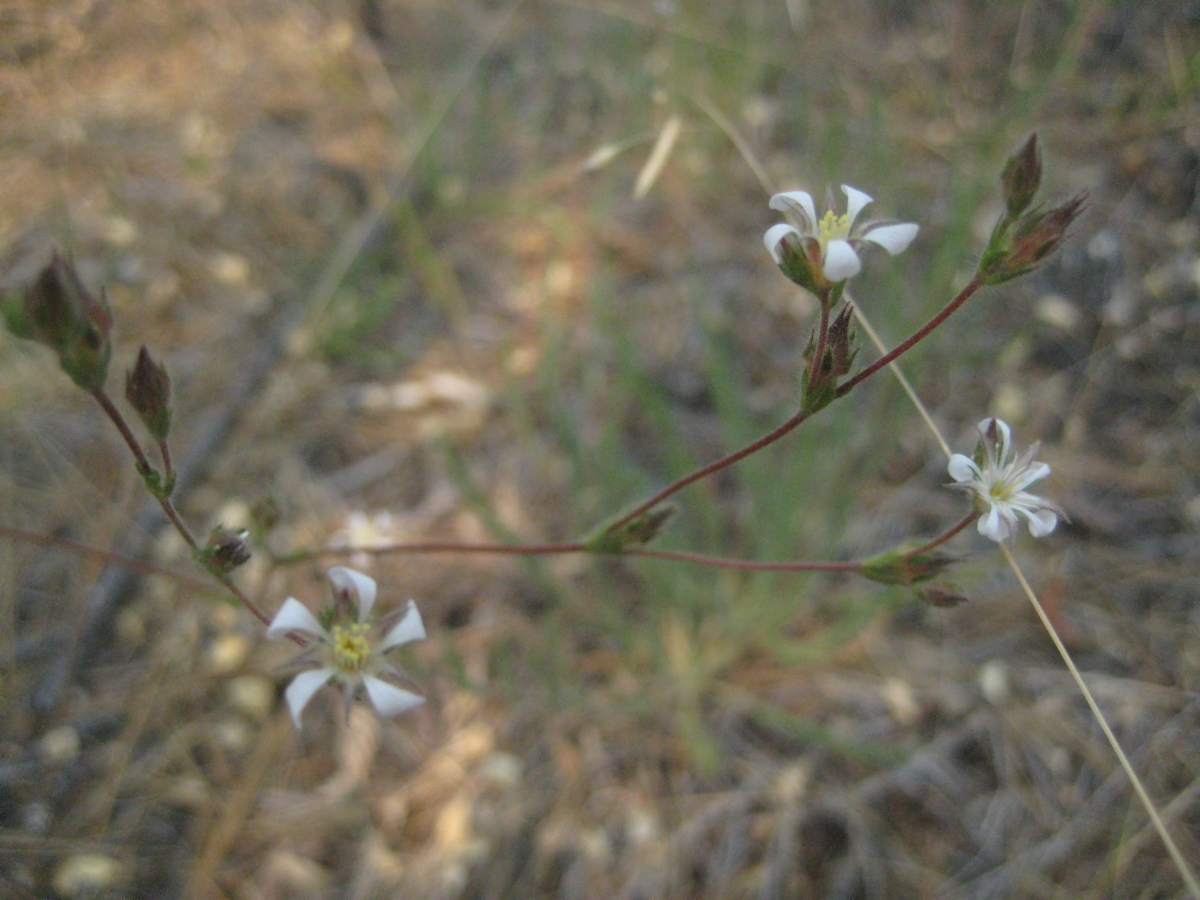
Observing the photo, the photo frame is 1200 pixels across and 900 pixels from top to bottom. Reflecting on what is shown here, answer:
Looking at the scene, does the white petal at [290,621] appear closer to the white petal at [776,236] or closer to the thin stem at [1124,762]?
the white petal at [776,236]

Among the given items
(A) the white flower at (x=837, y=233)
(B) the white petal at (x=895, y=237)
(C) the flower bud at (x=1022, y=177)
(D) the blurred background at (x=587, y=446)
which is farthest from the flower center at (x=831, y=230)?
(D) the blurred background at (x=587, y=446)

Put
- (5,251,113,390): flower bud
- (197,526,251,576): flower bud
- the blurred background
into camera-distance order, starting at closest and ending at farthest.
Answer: (5,251,113,390): flower bud, (197,526,251,576): flower bud, the blurred background

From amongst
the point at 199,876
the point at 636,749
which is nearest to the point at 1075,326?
the point at 636,749

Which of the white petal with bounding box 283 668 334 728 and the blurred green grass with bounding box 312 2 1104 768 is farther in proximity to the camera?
the blurred green grass with bounding box 312 2 1104 768

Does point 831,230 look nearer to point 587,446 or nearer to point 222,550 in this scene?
point 222,550

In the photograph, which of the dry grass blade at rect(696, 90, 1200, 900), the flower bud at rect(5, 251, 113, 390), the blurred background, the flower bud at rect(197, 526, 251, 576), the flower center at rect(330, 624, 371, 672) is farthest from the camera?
the blurred background

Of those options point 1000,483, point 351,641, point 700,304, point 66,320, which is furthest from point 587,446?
point 66,320

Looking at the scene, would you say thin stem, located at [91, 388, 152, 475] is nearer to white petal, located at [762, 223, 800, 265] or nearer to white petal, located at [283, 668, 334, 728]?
white petal, located at [283, 668, 334, 728]

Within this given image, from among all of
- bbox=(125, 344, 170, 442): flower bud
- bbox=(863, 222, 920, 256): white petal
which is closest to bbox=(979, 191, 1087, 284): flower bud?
bbox=(863, 222, 920, 256): white petal
